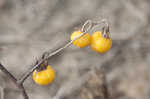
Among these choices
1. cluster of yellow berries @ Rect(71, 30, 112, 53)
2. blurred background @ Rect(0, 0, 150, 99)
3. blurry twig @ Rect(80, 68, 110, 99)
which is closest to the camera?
cluster of yellow berries @ Rect(71, 30, 112, 53)

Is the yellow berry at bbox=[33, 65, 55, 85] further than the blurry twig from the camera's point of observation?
No

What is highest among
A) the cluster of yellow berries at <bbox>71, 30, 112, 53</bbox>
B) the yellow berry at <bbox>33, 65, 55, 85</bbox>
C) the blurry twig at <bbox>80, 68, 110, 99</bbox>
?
the cluster of yellow berries at <bbox>71, 30, 112, 53</bbox>

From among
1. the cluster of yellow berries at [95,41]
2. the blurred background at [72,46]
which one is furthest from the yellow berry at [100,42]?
the blurred background at [72,46]

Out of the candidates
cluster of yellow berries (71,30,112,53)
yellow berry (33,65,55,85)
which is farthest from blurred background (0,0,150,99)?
cluster of yellow berries (71,30,112,53)

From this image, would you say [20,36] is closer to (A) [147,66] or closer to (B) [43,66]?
(A) [147,66]

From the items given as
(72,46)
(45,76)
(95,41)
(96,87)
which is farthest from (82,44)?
(72,46)

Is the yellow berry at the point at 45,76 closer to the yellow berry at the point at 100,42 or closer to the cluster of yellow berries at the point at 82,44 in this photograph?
the cluster of yellow berries at the point at 82,44

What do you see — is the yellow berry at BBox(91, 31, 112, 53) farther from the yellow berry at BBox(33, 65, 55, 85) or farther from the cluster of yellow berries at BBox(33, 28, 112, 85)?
the yellow berry at BBox(33, 65, 55, 85)

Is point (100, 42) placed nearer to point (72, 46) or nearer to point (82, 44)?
point (82, 44)

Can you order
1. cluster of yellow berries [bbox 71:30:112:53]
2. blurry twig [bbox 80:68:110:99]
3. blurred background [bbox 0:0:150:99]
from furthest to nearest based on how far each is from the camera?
1. blurred background [bbox 0:0:150:99]
2. blurry twig [bbox 80:68:110:99]
3. cluster of yellow berries [bbox 71:30:112:53]
